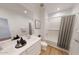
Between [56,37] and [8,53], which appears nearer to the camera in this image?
[8,53]

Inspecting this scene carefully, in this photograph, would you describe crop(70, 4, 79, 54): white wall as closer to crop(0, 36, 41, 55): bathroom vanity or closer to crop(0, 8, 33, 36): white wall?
crop(0, 36, 41, 55): bathroom vanity

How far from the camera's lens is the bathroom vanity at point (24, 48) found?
84 cm

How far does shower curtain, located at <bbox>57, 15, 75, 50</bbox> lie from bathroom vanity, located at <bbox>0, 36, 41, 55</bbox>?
1.16 feet

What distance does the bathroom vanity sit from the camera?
0.84m

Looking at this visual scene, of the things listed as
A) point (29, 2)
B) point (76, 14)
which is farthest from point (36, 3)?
point (76, 14)

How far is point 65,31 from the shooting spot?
956 millimetres

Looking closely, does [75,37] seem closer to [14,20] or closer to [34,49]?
[34,49]

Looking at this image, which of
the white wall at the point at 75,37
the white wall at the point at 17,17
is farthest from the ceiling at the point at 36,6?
the white wall at the point at 75,37

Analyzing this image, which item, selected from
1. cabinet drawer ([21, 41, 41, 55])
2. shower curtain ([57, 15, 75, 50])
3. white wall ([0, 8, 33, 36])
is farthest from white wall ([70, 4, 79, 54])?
white wall ([0, 8, 33, 36])

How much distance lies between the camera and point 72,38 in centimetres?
94

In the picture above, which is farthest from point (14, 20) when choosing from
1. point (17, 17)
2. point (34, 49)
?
point (34, 49)
